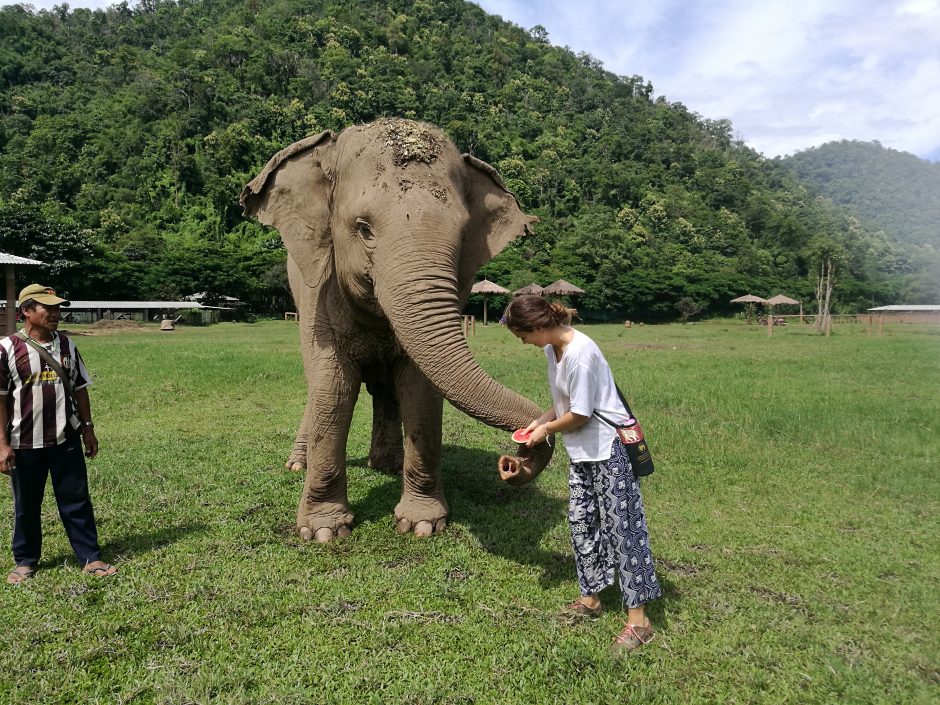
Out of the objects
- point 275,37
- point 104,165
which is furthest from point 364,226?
point 275,37

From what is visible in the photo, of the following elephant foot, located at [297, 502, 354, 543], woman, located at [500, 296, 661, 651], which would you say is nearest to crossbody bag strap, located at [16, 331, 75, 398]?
elephant foot, located at [297, 502, 354, 543]

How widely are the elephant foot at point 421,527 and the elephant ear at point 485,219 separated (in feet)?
5.87

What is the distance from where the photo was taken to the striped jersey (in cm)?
378

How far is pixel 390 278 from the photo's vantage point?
12.8ft

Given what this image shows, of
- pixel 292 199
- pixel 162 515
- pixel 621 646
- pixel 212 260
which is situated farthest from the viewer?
pixel 212 260

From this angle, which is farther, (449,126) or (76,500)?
(449,126)

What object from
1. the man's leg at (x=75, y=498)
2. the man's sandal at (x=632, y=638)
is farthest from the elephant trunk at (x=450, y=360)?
the man's leg at (x=75, y=498)

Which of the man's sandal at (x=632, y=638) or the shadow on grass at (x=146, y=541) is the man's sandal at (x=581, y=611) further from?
the shadow on grass at (x=146, y=541)

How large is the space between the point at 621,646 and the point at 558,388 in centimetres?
137

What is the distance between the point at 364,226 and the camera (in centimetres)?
410

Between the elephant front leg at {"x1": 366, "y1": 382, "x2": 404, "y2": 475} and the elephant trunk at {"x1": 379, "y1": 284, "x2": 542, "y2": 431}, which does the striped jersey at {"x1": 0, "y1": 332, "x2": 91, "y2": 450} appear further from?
the elephant front leg at {"x1": 366, "y1": 382, "x2": 404, "y2": 475}

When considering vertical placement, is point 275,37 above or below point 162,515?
above

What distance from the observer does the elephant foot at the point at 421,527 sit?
4.81m

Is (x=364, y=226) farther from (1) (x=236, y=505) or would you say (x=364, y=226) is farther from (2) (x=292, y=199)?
(1) (x=236, y=505)
